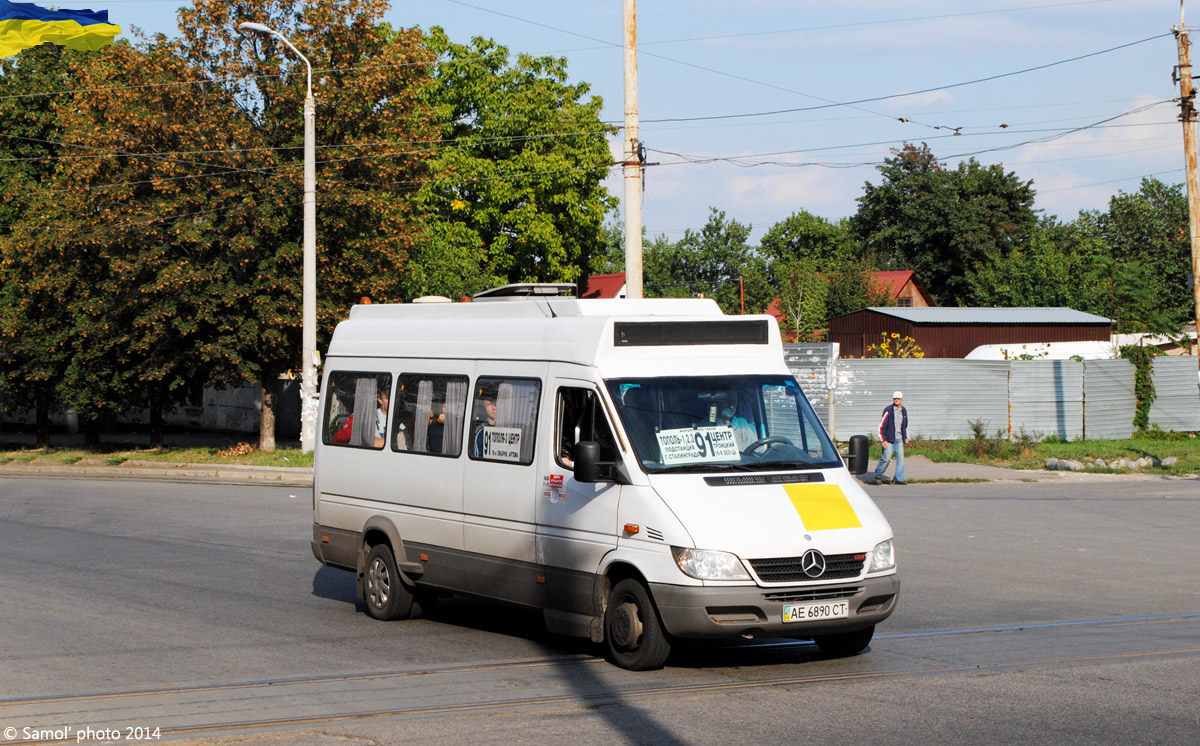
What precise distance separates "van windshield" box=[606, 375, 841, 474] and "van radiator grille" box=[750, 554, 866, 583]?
0.78 metres

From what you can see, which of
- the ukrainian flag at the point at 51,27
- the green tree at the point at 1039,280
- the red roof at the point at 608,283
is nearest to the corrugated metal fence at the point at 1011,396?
the ukrainian flag at the point at 51,27

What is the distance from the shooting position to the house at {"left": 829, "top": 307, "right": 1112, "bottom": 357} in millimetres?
47844

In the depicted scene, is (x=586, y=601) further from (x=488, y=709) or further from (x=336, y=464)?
(x=336, y=464)

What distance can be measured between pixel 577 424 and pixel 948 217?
7815 cm

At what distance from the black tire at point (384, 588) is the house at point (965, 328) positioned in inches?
1474

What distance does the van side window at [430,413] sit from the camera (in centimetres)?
1011

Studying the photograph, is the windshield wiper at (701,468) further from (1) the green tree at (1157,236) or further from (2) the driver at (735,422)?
(1) the green tree at (1157,236)

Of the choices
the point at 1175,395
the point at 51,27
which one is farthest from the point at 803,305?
the point at 51,27

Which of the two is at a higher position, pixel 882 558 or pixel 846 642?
pixel 882 558

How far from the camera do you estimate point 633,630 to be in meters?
8.23

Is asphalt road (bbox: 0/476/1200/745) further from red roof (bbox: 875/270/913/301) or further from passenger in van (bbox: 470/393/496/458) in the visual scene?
red roof (bbox: 875/270/913/301)

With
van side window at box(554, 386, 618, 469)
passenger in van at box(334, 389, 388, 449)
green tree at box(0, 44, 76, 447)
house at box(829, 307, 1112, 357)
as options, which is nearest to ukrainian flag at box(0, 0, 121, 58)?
green tree at box(0, 44, 76, 447)

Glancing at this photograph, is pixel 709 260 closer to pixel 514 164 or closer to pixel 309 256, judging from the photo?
pixel 514 164

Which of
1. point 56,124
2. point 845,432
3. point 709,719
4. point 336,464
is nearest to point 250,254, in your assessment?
point 56,124
